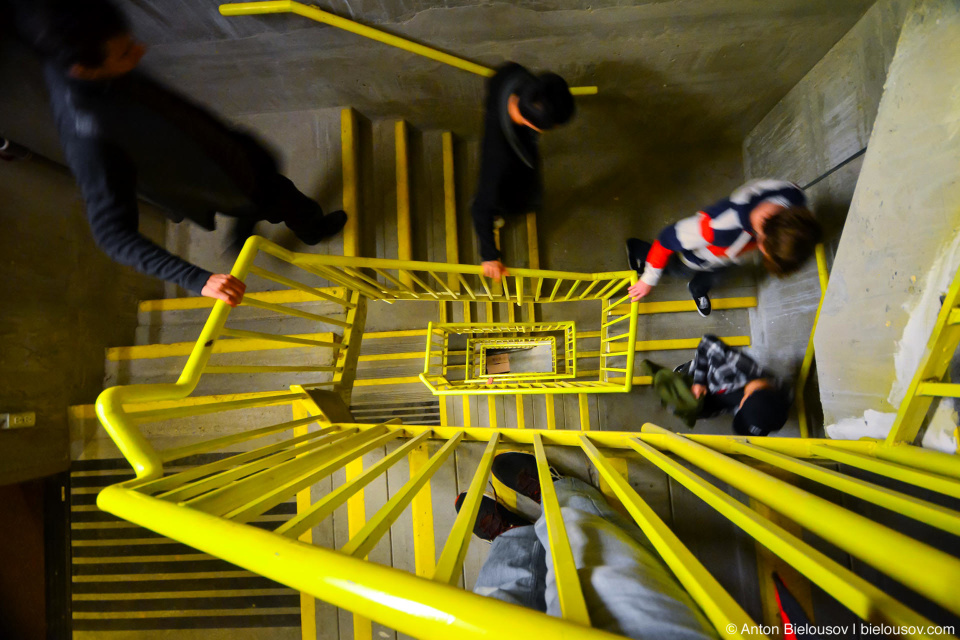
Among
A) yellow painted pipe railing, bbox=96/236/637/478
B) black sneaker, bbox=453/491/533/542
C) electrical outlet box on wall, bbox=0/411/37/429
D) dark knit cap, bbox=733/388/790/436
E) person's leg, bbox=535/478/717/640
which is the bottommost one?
black sneaker, bbox=453/491/533/542

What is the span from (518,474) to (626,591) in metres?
1.28

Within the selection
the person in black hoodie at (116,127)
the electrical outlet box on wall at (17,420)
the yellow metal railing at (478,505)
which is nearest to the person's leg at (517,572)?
the yellow metal railing at (478,505)

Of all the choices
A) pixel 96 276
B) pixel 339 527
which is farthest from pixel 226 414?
pixel 96 276

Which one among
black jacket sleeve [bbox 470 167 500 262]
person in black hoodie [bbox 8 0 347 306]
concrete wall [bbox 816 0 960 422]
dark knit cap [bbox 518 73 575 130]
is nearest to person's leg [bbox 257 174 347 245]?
person in black hoodie [bbox 8 0 347 306]

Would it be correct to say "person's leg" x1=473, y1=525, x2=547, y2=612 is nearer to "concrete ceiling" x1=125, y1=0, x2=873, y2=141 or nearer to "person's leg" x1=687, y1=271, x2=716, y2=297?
"person's leg" x1=687, y1=271, x2=716, y2=297

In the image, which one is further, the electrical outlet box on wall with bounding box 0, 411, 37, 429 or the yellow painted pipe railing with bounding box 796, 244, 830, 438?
the yellow painted pipe railing with bounding box 796, 244, 830, 438

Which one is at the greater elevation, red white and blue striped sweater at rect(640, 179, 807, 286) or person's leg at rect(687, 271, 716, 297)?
red white and blue striped sweater at rect(640, 179, 807, 286)

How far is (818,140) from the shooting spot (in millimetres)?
2172

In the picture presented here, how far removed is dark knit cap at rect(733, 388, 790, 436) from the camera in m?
1.76

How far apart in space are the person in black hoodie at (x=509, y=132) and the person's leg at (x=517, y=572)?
1171 mm

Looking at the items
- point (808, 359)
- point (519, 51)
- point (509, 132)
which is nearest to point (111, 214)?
point (509, 132)

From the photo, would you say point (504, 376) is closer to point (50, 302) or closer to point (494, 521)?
point (494, 521)

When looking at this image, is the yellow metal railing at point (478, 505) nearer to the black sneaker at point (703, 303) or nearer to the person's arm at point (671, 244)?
the person's arm at point (671, 244)

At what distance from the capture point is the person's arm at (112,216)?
4.36 feet
